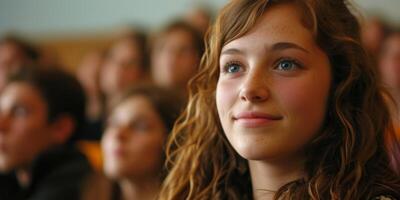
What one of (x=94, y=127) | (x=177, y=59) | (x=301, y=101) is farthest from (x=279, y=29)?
(x=94, y=127)

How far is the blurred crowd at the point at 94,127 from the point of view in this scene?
2031 mm

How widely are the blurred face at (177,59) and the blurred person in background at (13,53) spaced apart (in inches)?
28.2

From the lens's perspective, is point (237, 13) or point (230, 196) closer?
point (237, 13)

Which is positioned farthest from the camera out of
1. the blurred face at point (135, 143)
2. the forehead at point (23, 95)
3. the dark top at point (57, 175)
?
the forehead at point (23, 95)

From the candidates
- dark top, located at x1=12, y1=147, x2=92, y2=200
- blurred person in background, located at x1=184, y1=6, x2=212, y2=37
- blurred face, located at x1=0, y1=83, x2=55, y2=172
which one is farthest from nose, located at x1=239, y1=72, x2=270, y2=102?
blurred person in background, located at x1=184, y1=6, x2=212, y2=37

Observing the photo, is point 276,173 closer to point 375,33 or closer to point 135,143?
point 135,143

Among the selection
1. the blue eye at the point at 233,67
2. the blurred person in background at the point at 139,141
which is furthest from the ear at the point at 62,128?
the blue eye at the point at 233,67

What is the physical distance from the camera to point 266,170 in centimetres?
129

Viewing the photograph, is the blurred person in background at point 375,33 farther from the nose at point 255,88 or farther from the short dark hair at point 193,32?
the nose at point 255,88

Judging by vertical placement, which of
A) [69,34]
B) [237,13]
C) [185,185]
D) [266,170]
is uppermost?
[237,13]

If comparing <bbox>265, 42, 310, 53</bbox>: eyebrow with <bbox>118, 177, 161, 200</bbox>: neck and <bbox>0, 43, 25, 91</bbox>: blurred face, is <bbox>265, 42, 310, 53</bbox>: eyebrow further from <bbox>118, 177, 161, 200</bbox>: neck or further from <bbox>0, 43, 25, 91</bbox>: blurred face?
<bbox>0, 43, 25, 91</bbox>: blurred face

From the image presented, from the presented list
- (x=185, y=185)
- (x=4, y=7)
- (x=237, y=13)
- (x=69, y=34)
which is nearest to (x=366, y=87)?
(x=237, y=13)

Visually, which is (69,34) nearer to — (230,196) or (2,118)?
(2,118)

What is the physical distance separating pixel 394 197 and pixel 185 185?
44cm
